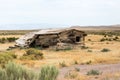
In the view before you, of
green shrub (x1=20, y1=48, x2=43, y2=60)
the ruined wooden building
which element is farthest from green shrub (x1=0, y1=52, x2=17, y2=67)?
the ruined wooden building

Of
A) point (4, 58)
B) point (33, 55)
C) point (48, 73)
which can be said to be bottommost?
point (33, 55)

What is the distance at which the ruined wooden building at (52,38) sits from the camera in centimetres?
3878

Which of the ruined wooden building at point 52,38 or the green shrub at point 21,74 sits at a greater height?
the green shrub at point 21,74

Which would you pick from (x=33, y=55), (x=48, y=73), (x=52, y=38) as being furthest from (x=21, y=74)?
(x=52, y=38)

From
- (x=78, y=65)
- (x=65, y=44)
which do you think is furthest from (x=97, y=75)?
(x=65, y=44)

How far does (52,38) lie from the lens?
38562 millimetres

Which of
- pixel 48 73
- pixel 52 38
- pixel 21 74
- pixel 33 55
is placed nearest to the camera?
pixel 21 74

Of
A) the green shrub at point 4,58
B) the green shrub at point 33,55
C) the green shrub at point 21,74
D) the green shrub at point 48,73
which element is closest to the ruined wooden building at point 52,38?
the green shrub at point 33,55

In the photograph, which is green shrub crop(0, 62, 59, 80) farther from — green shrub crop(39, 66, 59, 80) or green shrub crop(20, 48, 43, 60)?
green shrub crop(20, 48, 43, 60)

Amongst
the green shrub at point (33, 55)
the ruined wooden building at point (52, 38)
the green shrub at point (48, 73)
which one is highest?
the green shrub at point (48, 73)

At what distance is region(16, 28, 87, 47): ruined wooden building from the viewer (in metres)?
38.8

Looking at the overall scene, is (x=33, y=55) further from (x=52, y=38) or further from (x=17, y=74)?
(x=17, y=74)

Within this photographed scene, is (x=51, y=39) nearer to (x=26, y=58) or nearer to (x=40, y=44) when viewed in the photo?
(x=40, y=44)

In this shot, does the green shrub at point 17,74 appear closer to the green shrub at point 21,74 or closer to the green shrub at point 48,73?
the green shrub at point 21,74
